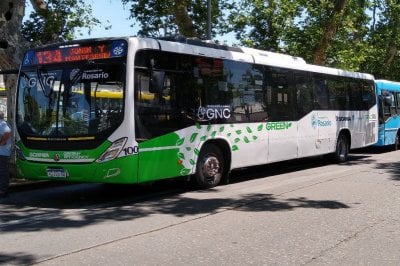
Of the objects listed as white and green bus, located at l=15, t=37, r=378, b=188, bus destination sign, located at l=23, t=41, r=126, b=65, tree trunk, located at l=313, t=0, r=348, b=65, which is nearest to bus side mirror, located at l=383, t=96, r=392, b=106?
tree trunk, located at l=313, t=0, r=348, b=65

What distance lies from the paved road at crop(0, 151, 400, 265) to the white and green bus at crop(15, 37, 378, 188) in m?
0.66

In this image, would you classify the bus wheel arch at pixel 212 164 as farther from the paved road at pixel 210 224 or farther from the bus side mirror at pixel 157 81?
the bus side mirror at pixel 157 81

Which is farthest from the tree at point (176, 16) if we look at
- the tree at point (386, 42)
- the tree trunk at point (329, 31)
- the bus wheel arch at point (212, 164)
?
the tree at point (386, 42)

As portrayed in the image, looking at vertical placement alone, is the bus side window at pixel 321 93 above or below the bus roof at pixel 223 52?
below

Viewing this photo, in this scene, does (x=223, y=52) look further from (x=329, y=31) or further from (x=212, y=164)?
(x=329, y=31)

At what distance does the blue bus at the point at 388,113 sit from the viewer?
21.2 meters

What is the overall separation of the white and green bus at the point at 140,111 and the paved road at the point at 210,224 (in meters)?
0.66

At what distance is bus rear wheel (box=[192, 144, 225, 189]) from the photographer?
1137 centimetres

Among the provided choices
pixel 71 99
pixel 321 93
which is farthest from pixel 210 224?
pixel 321 93

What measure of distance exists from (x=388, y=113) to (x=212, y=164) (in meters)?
12.2

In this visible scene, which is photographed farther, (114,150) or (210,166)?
(210,166)

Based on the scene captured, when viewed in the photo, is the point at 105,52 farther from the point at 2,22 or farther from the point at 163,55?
the point at 2,22

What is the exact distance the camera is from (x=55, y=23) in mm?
15578

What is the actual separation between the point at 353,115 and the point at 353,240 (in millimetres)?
11776
